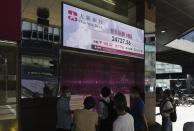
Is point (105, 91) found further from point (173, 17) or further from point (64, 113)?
point (173, 17)

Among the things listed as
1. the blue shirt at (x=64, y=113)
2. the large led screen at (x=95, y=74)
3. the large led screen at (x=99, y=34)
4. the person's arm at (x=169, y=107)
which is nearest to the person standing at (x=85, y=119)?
the blue shirt at (x=64, y=113)

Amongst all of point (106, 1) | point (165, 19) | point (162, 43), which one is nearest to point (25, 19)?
point (106, 1)

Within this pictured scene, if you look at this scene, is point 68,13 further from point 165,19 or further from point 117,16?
point 165,19

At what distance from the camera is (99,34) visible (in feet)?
39.1

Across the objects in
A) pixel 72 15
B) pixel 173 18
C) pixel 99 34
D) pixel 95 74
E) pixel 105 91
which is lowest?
pixel 105 91

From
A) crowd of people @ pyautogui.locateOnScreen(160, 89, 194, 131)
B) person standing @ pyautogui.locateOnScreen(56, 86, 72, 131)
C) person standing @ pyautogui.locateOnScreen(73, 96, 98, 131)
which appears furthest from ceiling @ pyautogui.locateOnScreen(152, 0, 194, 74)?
person standing @ pyautogui.locateOnScreen(73, 96, 98, 131)

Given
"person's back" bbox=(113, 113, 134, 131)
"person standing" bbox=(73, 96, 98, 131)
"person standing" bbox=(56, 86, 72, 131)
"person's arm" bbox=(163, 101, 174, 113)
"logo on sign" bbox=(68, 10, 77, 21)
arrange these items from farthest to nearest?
"logo on sign" bbox=(68, 10, 77, 21)
"person's arm" bbox=(163, 101, 174, 113)
"person standing" bbox=(56, 86, 72, 131)
"person standing" bbox=(73, 96, 98, 131)
"person's back" bbox=(113, 113, 134, 131)

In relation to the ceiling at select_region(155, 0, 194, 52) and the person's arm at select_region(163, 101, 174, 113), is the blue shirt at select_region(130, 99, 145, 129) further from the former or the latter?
the ceiling at select_region(155, 0, 194, 52)

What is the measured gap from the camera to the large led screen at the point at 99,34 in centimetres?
1048

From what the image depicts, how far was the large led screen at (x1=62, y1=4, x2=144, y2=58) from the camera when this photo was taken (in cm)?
1048

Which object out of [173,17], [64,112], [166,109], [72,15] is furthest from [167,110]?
[173,17]

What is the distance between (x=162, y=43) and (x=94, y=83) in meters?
17.7

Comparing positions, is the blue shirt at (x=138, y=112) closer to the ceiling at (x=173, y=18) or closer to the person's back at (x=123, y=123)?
the person's back at (x=123, y=123)

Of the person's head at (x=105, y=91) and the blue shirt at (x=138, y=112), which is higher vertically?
the person's head at (x=105, y=91)
